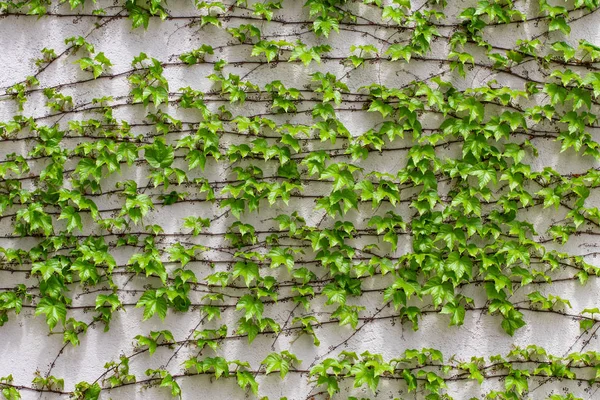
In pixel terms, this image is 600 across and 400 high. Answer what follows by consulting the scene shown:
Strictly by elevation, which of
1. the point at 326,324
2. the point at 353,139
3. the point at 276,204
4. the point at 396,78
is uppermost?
the point at 396,78

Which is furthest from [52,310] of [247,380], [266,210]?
[266,210]

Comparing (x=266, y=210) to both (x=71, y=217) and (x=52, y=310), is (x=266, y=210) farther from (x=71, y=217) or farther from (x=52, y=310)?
(x=52, y=310)

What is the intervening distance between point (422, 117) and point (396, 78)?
0.29 metres

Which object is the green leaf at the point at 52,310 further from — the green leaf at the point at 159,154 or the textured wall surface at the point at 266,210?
the green leaf at the point at 159,154

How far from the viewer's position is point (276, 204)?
3.51 meters

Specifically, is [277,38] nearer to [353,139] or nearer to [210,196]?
[353,139]

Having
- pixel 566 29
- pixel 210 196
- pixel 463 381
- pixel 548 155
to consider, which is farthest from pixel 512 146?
pixel 210 196

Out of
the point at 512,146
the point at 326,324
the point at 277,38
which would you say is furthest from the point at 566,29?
the point at 326,324

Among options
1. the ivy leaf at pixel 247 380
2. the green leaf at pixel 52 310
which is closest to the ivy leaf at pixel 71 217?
the green leaf at pixel 52 310

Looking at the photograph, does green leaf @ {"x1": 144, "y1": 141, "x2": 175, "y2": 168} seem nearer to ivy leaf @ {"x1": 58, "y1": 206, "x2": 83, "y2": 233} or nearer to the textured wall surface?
the textured wall surface

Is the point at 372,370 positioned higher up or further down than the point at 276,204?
further down

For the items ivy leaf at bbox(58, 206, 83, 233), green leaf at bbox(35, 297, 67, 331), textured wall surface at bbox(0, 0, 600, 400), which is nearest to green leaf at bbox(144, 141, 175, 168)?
textured wall surface at bbox(0, 0, 600, 400)

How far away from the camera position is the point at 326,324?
348cm

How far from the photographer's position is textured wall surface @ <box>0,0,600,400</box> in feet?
11.4
